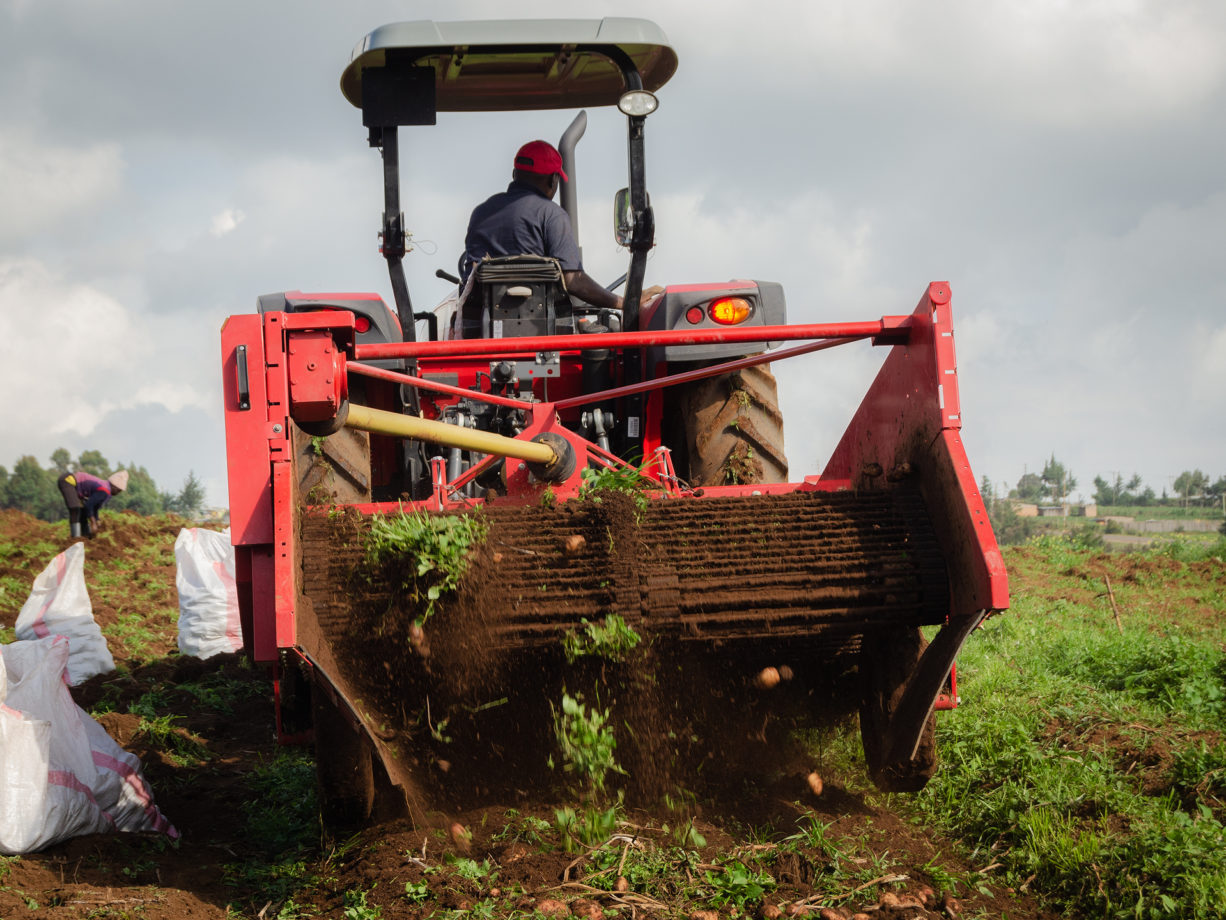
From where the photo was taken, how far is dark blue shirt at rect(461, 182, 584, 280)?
500cm

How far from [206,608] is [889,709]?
5189mm

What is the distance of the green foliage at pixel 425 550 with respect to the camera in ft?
10.1

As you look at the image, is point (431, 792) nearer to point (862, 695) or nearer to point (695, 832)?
point (695, 832)

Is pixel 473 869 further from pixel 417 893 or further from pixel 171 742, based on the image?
pixel 171 742

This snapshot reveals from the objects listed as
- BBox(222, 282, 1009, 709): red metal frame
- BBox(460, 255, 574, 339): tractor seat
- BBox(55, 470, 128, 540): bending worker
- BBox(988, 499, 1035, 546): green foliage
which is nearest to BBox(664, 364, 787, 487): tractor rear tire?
BBox(222, 282, 1009, 709): red metal frame

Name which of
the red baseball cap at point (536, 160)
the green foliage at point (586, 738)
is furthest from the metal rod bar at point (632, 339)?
the red baseball cap at point (536, 160)

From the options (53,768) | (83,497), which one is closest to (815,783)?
(53,768)

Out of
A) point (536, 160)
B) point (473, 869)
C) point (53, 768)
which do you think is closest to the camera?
point (473, 869)

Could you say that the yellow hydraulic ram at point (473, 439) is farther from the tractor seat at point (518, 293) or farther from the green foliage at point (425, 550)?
the tractor seat at point (518, 293)

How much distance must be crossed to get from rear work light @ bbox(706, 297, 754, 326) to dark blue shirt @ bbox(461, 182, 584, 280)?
0.83 meters

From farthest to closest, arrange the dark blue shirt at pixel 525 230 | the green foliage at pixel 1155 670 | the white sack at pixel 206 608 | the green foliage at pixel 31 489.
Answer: the green foliage at pixel 31 489
the white sack at pixel 206 608
the dark blue shirt at pixel 525 230
the green foliage at pixel 1155 670

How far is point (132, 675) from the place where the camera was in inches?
241

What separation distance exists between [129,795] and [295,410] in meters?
1.68

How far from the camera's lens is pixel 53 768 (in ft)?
11.4
